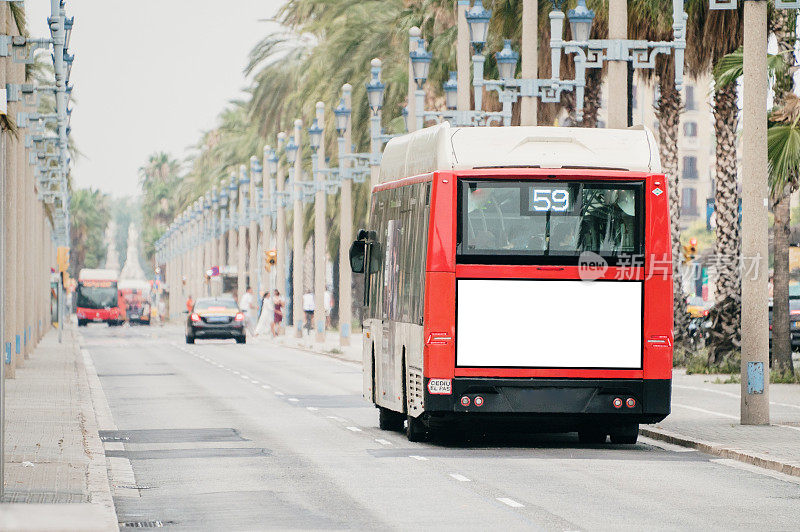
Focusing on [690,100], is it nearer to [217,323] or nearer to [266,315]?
[266,315]

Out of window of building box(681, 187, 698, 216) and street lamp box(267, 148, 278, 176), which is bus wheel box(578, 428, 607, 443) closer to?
street lamp box(267, 148, 278, 176)

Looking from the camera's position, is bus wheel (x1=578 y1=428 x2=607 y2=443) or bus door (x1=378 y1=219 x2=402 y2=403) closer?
bus wheel (x1=578 y1=428 x2=607 y2=443)

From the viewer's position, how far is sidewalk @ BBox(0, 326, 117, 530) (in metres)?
10.6

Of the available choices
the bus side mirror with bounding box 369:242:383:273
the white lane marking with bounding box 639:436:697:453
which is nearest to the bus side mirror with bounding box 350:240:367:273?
the bus side mirror with bounding box 369:242:383:273

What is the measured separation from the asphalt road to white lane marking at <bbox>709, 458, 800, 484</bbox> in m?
0.03

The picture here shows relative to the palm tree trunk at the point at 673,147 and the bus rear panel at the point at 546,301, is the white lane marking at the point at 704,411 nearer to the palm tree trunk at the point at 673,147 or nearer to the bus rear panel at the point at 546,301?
the bus rear panel at the point at 546,301

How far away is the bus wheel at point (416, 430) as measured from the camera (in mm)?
20688

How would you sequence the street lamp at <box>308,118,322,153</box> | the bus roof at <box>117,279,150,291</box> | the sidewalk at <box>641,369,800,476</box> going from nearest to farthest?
1. the sidewalk at <box>641,369,800,476</box>
2. the street lamp at <box>308,118,322,153</box>
3. the bus roof at <box>117,279,150,291</box>

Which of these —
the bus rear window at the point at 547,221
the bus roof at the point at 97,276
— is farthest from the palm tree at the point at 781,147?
the bus roof at the point at 97,276

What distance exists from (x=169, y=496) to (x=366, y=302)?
9.62 m

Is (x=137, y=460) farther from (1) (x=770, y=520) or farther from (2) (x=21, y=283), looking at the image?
(2) (x=21, y=283)

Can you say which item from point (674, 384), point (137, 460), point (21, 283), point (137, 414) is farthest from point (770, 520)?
point (21, 283)

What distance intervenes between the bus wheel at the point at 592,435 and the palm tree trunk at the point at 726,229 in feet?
47.2

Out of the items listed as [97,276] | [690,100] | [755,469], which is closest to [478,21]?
[755,469]
